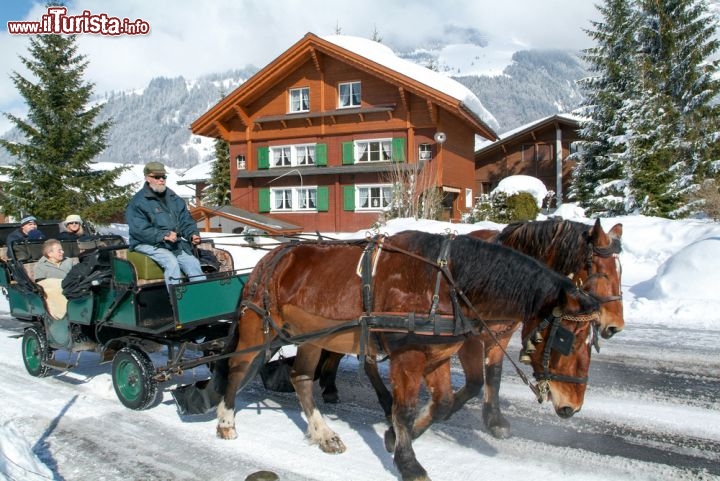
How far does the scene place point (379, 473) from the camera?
3.67 metres

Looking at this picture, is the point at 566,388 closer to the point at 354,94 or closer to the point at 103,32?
the point at 103,32

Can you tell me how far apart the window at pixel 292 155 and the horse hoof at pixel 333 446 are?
2323 cm

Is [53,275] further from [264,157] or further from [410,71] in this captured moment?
[264,157]

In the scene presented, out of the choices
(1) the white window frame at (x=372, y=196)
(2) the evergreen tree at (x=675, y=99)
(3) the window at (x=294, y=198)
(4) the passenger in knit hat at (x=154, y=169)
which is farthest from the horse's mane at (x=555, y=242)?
(3) the window at (x=294, y=198)

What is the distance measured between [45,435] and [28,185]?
62.5 feet

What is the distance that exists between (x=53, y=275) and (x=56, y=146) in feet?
56.6

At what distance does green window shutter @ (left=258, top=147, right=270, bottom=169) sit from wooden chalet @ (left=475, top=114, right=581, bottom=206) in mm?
12925

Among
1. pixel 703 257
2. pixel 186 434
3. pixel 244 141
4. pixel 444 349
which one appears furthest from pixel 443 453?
pixel 244 141

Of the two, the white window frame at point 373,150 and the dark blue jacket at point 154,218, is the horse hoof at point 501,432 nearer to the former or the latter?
the dark blue jacket at point 154,218

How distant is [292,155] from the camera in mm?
27016

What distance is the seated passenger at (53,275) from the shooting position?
234 inches

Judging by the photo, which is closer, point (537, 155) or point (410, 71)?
point (410, 71)

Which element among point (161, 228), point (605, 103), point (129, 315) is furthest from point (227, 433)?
point (605, 103)

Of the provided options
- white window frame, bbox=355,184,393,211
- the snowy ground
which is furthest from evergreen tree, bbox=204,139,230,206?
the snowy ground
